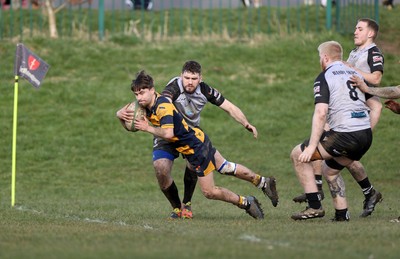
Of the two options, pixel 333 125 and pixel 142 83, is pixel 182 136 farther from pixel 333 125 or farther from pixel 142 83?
pixel 333 125

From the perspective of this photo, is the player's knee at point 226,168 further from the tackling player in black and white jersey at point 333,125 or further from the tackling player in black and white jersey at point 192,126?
the tackling player in black and white jersey at point 333,125

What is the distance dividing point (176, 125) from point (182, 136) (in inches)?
6.8

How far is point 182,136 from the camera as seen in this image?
1161 cm

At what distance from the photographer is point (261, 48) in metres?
26.9

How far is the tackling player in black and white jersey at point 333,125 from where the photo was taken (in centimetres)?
1079

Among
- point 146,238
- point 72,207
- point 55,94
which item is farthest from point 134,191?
point 146,238

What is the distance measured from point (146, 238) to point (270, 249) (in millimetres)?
1481

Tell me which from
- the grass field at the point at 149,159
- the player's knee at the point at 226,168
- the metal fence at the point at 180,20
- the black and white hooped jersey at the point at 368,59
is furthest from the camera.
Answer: the metal fence at the point at 180,20

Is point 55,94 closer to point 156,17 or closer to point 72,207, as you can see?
point 156,17

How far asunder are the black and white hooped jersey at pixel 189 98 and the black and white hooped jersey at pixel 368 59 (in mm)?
1857

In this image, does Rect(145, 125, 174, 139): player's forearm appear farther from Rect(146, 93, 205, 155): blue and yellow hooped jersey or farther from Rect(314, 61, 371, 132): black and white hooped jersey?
Rect(314, 61, 371, 132): black and white hooped jersey

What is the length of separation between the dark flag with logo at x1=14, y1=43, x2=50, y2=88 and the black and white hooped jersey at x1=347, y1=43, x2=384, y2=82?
18.2 ft

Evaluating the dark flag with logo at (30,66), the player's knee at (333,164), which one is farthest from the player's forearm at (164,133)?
the dark flag with logo at (30,66)

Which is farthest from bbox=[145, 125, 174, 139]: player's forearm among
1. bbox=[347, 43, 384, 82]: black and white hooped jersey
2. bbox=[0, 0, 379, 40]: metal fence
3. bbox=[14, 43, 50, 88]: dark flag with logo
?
bbox=[0, 0, 379, 40]: metal fence
